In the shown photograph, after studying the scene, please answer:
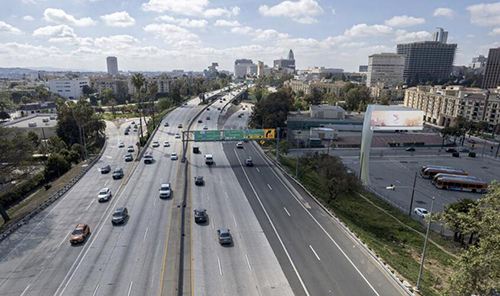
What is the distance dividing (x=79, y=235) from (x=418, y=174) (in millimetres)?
65323

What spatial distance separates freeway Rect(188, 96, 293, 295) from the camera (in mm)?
25234

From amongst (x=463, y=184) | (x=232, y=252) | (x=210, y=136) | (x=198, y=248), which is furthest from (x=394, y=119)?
(x=210, y=136)

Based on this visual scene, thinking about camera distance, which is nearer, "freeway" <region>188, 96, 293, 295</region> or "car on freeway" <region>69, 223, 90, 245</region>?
"freeway" <region>188, 96, 293, 295</region>

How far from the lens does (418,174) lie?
65688 mm

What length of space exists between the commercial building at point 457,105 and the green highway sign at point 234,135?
9866cm

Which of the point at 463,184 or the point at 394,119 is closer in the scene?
the point at 394,119

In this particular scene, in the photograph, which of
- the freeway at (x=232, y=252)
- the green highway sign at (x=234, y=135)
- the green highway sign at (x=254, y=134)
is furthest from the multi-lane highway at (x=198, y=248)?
the green highway sign at (x=254, y=134)

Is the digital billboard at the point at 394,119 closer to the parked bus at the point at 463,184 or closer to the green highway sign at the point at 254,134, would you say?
the parked bus at the point at 463,184

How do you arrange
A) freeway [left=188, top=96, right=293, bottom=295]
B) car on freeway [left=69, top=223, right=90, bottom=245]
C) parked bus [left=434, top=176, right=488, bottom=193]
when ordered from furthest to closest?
1. parked bus [left=434, top=176, right=488, bottom=193]
2. car on freeway [left=69, top=223, right=90, bottom=245]
3. freeway [left=188, top=96, right=293, bottom=295]

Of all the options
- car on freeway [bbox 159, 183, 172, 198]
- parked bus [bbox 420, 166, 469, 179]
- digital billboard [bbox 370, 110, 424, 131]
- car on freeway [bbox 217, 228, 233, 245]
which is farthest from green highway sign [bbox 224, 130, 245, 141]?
parked bus [bbox 420, 166, 469, 179]

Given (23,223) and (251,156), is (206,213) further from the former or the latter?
(251,156)

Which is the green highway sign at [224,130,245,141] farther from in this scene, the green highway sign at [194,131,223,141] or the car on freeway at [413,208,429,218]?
the car on freeway at [413,208,429,218]

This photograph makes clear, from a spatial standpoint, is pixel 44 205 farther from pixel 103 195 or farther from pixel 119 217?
pixel 119 217

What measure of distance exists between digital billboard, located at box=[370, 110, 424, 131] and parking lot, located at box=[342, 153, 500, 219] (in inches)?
433
